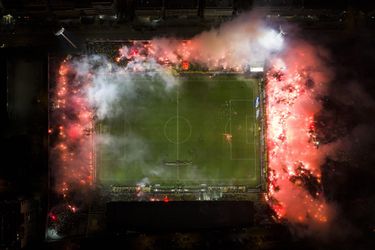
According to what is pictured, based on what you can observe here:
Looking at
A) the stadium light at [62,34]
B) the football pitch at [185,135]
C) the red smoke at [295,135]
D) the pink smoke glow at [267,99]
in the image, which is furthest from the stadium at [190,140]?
the stadium light at [62,34]

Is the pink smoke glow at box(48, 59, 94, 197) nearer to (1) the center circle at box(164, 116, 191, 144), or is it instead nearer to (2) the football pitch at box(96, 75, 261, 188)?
(2) the football pitch at box(96, 75, 261, 188)

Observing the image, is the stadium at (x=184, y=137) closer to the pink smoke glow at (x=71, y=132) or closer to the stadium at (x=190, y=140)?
the stadium at (x=190, y=140)

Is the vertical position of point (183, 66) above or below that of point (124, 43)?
below

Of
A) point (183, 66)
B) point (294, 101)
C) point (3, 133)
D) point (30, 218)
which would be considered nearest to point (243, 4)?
point (183, 66)

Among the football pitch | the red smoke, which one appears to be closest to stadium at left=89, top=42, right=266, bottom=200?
the football pitch

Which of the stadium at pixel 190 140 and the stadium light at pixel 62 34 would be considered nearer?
the stadium light at pixel 62 34

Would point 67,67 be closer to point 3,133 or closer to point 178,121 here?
point 3,133

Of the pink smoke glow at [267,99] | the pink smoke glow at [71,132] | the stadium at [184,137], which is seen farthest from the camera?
the stadium at [184,137]
